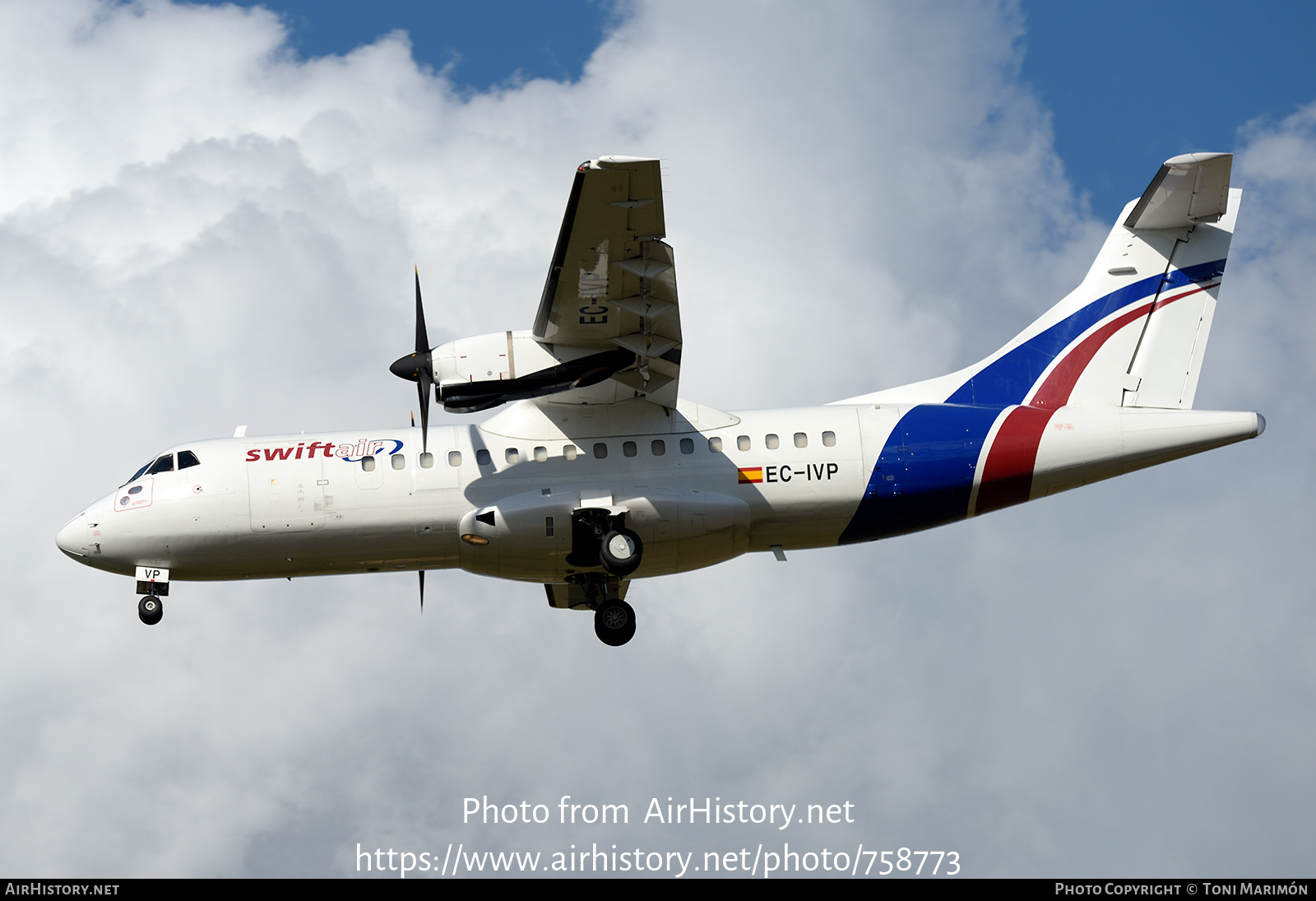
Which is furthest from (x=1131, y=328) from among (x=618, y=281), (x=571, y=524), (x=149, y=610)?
(x=149, y=610)

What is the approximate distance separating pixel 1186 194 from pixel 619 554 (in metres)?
11.3

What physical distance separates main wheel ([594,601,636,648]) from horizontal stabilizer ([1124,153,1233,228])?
1106 centimetres

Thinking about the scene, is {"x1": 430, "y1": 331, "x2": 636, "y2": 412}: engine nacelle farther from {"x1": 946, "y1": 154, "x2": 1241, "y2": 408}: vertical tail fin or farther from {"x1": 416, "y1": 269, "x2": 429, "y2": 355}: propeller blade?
{"x1": 946, "y1": 154, "x2": 1241, "y2": 408}: vertical tail fin

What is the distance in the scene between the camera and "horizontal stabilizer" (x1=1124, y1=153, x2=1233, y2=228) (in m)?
23.9

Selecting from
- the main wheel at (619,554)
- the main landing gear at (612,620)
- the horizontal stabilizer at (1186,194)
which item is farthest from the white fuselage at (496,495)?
the horizontal stabilizer at (1186,194)

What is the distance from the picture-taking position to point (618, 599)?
995 inches

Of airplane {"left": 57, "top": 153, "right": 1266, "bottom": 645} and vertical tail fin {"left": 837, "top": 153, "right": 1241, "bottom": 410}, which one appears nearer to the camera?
airplane {"left": 57, "top": 153, "right": 1266, "bottom": 645}

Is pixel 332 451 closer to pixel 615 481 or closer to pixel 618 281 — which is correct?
pixel 615 481

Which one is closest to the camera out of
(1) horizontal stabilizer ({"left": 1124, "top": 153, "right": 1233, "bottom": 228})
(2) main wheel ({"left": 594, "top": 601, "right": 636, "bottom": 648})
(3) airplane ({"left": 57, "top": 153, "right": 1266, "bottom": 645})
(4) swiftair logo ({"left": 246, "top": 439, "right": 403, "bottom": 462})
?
(3) airplane ({"left": 57, "top": 153, "right": 1266, "bottom": 645})

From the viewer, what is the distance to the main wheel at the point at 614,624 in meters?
24.6

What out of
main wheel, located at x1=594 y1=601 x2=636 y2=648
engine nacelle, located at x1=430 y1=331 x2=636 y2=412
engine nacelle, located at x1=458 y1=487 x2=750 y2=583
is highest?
engine nacelle, located at x1=430 y1=331 x2=636 y2=412

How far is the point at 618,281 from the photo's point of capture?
21.4m

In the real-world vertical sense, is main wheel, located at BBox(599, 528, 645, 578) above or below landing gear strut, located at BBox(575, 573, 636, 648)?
above

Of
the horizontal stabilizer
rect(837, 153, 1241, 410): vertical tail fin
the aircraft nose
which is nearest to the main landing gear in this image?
rect(837, 153, 1241, 410): vertical tail fin
